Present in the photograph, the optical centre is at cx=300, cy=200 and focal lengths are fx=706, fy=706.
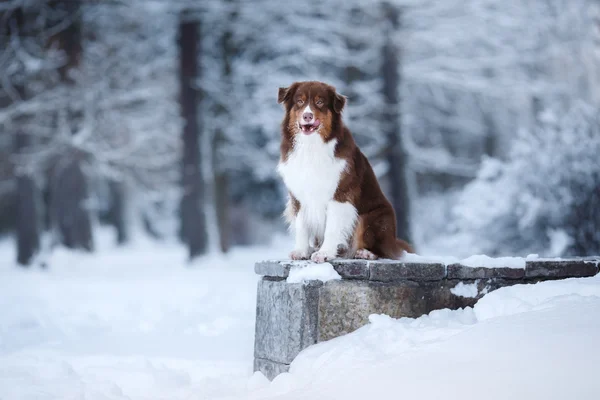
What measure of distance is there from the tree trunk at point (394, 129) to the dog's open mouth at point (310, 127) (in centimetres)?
897

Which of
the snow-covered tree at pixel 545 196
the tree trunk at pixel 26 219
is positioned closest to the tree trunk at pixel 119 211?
the tree trunk at pixel 26 219

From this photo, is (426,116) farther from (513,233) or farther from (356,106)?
(513,233)

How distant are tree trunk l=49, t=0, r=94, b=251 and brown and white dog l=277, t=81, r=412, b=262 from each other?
11.2 m

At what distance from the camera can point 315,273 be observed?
4.59 m

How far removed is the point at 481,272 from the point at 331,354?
132 cm

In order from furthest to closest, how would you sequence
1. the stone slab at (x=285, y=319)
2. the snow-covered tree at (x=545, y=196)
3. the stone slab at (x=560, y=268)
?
the snow-covered tree at (x=545, y=196), the stone slab at (x=560, y=268), the stone slab at (x=285, y=319)

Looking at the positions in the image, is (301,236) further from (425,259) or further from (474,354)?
(474,354)

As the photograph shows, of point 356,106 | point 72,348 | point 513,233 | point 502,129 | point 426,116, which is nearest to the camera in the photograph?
point 72,348

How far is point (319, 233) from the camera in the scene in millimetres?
5230

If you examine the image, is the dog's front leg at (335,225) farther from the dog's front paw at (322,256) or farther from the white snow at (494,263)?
the white snow at (494,263)

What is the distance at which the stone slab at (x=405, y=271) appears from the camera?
463 centimetres

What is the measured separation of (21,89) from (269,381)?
12.0 m

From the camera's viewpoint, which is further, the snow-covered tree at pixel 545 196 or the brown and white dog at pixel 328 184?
the snow-covered tree at pixel 545 196

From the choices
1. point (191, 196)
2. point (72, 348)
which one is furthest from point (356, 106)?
point (72, 348)
